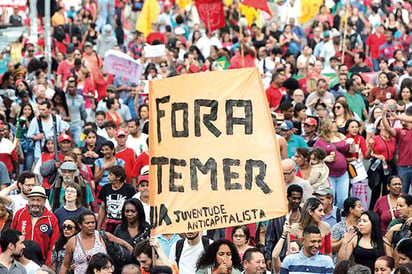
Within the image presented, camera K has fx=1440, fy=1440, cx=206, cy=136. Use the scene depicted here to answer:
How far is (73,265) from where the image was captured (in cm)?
1384

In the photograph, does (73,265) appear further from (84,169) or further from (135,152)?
(135,152)

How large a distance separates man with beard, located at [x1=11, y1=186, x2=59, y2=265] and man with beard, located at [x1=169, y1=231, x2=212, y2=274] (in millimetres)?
1423

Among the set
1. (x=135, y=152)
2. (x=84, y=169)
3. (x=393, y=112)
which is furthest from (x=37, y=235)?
(x=393, y=112)

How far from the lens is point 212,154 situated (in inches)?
505

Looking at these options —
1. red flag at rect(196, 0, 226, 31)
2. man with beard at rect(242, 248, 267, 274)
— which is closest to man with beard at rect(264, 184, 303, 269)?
man with beard at rect(242, 248, 267, 274)

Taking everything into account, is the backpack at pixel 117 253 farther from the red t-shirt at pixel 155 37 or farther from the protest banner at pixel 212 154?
the red t-shirt at pixel 155 37

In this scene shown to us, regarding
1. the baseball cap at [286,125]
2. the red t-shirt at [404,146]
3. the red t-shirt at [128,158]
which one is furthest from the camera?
the red t-shirt at [404,146]

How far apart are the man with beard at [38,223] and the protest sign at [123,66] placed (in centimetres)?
946

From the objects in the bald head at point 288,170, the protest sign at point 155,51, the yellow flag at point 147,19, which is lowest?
the bald head at point 288,170

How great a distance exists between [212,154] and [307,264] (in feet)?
4.33

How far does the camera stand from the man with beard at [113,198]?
621 inches

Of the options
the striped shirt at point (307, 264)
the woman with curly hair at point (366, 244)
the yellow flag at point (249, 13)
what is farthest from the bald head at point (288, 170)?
the yellow flag at point (249, 13)

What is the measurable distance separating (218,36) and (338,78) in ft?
29.3

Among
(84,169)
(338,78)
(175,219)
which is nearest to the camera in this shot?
(175,219)
